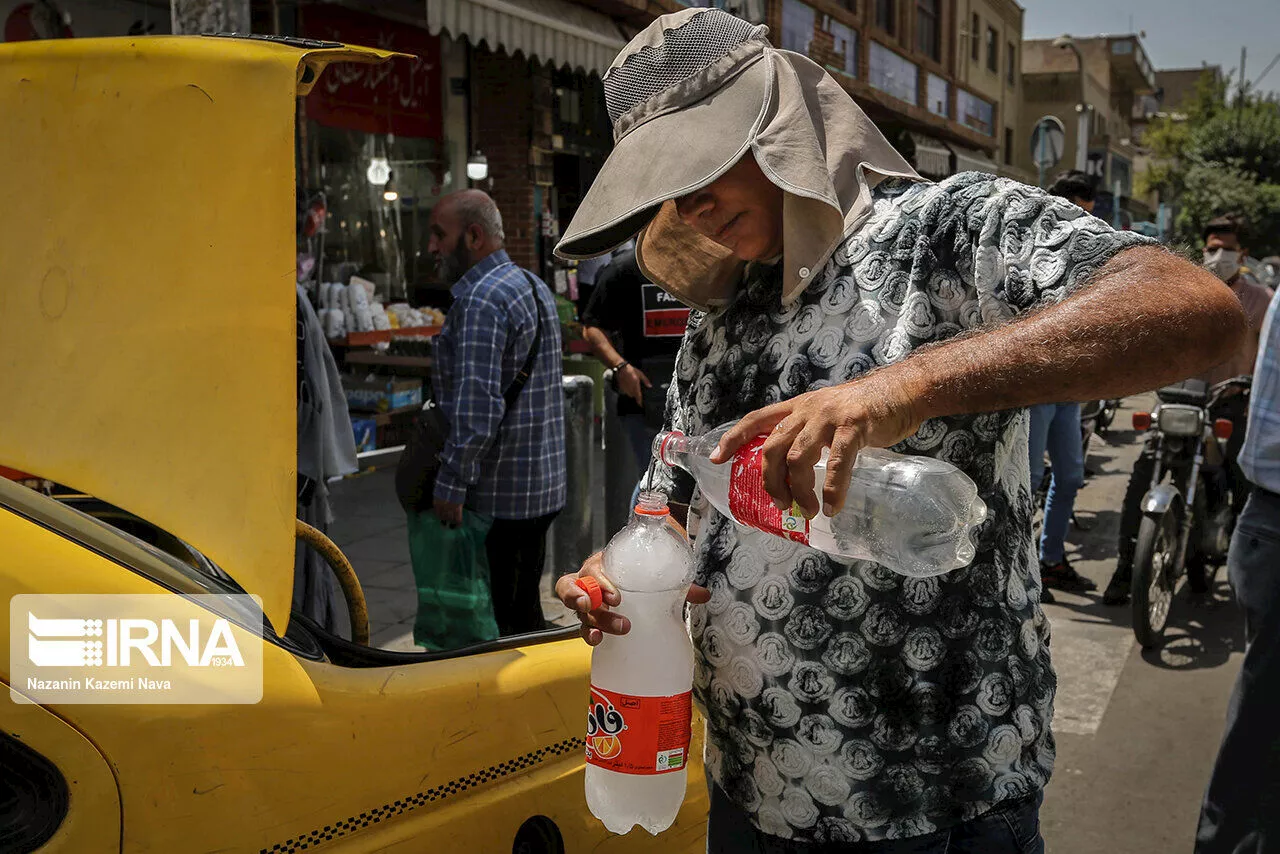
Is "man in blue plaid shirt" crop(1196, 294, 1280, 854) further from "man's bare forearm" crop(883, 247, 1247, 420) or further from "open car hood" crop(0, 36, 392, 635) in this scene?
"open car hood" crop(0, 36, 392, 635)

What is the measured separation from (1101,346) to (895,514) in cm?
49

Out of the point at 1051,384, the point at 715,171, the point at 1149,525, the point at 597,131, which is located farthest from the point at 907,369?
the point at 597,131

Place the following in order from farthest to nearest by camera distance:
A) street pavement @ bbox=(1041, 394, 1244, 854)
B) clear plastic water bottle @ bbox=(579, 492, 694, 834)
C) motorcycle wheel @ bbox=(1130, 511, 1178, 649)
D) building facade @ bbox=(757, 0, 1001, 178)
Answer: building facade @ bbox=(757, 0, 1001, 178) → motorcycle wheel @ bbox=(1130, 511, 1178, 649) → street pavement @ bbox=(1041, 394, 1244, 854) → clear plastic water bottle @ bbox=(579, 492, 694, 834)

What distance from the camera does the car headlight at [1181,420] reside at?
578 cm

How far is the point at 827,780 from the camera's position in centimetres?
174

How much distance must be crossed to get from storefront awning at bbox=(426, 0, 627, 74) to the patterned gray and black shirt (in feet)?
20.2

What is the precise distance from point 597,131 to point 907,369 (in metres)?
12.1

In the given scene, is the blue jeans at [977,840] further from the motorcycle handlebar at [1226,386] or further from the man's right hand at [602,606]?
the motorcycle handlebar at [1226,386]

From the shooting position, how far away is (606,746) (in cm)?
178

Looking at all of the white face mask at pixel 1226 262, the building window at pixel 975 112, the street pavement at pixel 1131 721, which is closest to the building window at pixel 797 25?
the white face mask at pixel 1226 262

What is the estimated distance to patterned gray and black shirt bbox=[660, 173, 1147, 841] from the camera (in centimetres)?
167

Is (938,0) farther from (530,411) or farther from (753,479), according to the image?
(753,479)

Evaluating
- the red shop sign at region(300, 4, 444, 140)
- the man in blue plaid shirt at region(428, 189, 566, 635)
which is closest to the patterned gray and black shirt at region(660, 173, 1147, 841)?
the man in blue plaid shirt at region(428, 189, 566, 635)

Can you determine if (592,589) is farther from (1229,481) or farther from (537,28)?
(537,28)
